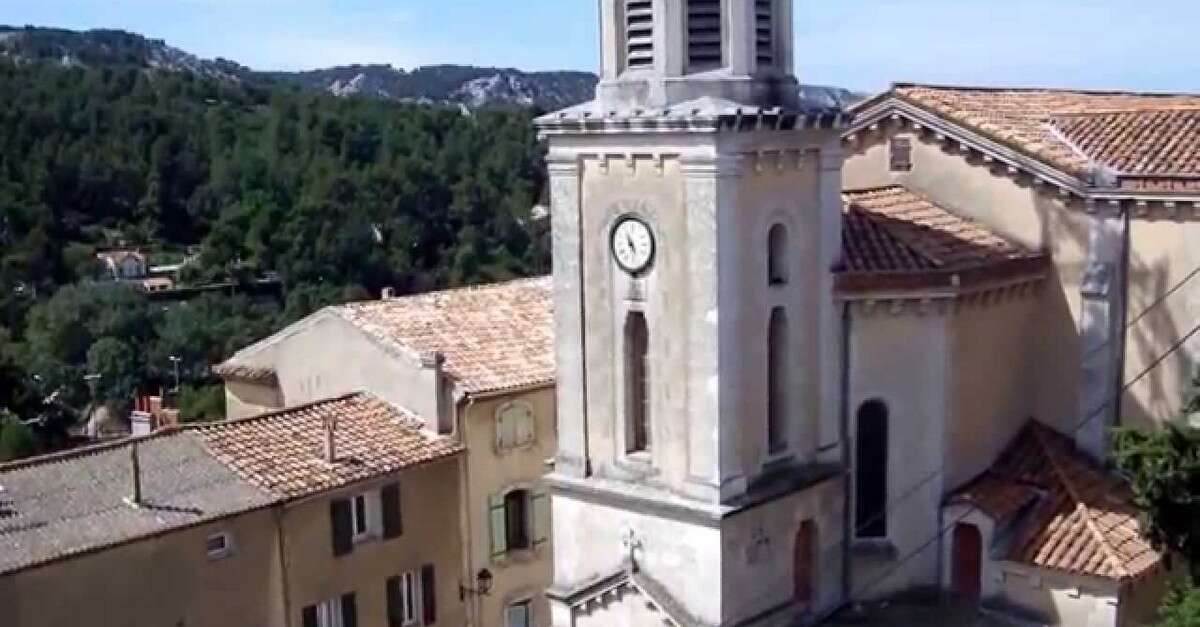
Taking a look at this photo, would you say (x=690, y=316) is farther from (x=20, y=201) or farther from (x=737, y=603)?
(x=20, y=201)

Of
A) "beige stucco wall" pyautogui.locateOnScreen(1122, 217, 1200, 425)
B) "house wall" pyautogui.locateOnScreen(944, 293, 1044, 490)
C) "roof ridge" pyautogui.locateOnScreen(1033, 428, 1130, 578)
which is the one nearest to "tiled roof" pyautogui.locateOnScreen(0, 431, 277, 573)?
"house wall" pyautogui.locateOnScreen(944, 293, 1044, 490)

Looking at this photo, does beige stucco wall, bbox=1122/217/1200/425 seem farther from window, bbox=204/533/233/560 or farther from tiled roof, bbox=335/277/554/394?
window, bbox=204/533/233/560

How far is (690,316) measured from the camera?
20312mm

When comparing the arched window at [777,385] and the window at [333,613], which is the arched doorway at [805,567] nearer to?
the arched window at [777,385]

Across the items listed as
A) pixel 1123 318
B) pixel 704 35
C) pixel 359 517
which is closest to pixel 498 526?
pixel 359 517

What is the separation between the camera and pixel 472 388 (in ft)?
90.1

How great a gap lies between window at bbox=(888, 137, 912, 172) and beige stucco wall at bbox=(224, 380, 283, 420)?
45.8ft

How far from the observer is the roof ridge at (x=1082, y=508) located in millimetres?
20031

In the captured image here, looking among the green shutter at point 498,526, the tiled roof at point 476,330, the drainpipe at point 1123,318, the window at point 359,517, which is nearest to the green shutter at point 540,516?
the green shutter at point 498,526

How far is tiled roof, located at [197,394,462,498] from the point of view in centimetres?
2494

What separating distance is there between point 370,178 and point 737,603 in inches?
2650

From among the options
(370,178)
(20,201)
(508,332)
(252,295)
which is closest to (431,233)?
(370,178)

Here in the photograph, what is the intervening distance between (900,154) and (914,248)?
3.22 m

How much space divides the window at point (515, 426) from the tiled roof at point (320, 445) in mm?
1107
